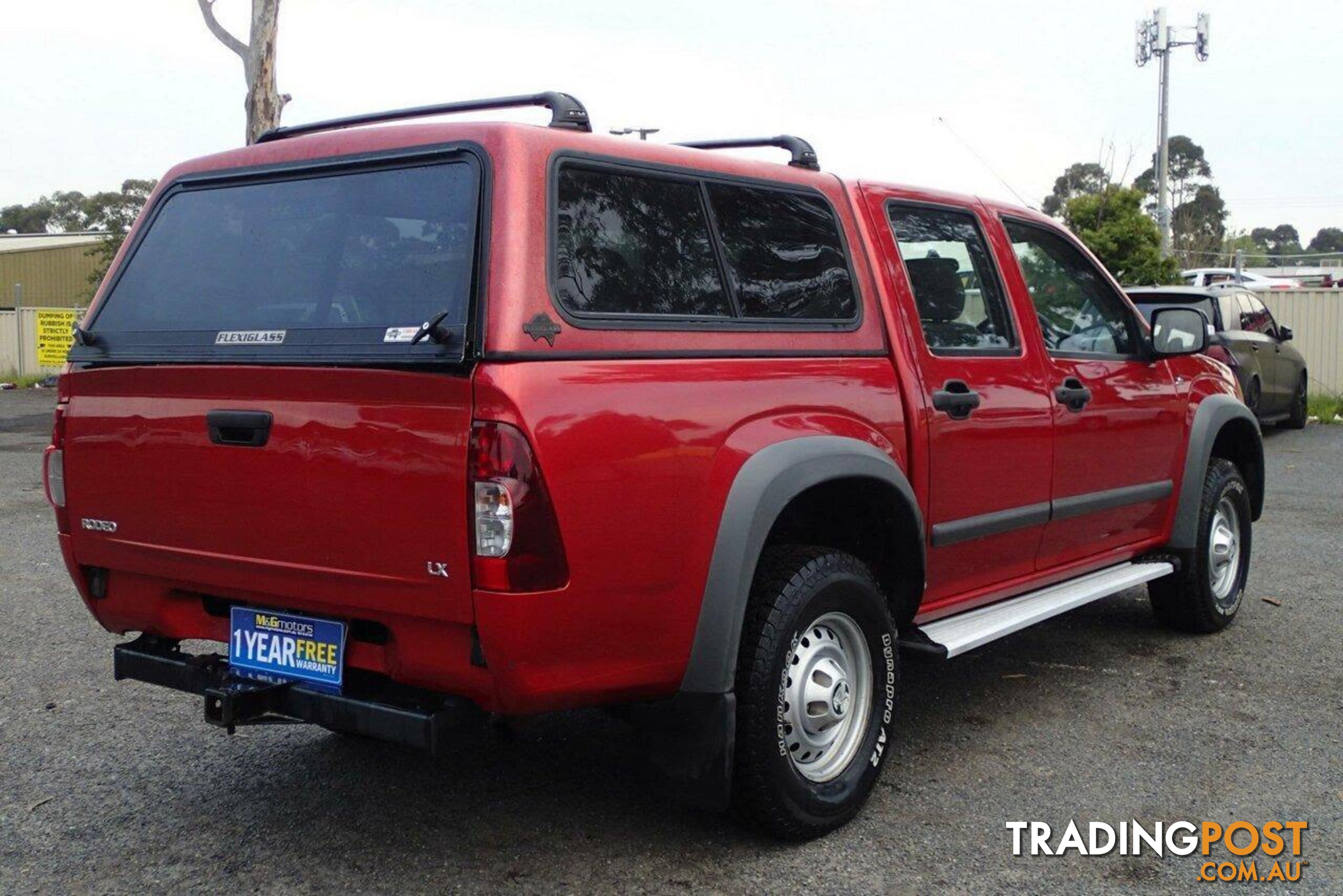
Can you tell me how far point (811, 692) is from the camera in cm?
370

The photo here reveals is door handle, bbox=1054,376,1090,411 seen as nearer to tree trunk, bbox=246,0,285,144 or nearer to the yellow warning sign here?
tree trunk, bbox=246,0,285,144

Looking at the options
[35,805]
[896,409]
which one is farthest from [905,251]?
[35,805]

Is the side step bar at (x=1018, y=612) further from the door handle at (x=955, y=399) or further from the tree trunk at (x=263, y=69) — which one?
the tree trunk at (x=263, y=69)

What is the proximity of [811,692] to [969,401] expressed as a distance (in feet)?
3.93

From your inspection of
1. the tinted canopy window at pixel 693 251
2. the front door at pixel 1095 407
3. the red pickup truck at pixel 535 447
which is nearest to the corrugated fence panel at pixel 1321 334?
the front door at pixel 1095 407

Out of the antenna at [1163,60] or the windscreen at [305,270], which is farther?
the antenna at [1163,60]

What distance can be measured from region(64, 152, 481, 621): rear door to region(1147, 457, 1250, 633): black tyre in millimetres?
3847

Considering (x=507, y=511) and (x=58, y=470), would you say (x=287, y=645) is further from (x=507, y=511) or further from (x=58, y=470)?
(x=58, y=470)

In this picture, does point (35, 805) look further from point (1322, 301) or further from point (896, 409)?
point (1322, 301)

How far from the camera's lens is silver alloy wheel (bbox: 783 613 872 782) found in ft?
12.0

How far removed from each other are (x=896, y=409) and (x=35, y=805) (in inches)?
112

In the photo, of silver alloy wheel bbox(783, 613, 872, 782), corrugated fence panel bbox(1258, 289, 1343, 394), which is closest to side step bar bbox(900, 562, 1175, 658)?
silver alloy wheel bbox(783, 613, 872, 782)

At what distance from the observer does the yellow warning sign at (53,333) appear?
2242cm

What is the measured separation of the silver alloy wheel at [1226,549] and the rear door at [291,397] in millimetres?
4142
